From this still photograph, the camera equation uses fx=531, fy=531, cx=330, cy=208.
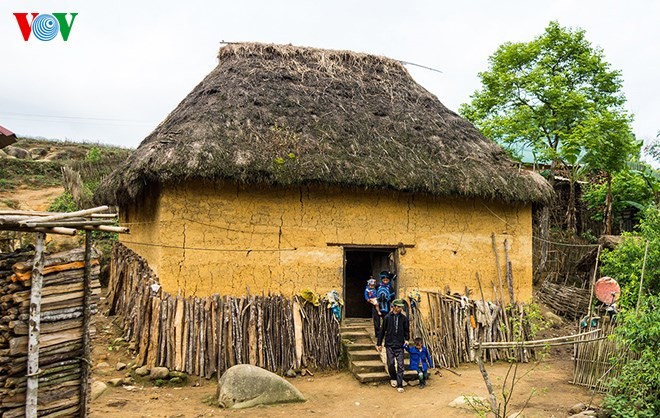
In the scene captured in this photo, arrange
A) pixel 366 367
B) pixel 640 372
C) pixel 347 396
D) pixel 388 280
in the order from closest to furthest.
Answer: pixel 640 372, pixel 347 396, pixel 366 367, pixel 388 280

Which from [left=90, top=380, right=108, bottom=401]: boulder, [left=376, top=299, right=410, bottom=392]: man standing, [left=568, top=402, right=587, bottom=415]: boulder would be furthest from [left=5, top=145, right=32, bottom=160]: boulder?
[left=568, top=402, right=587, bottom=415]: boulder

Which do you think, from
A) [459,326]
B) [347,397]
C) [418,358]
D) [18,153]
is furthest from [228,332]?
[18,153]

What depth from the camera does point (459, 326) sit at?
30.0ft

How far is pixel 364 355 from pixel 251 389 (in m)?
2.31

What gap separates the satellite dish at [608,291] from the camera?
7.69 m

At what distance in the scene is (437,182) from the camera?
9336mm

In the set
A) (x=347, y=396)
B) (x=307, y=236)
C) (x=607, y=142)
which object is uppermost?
(x=607, y=142)

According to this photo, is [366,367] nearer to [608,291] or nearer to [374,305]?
[374,305]

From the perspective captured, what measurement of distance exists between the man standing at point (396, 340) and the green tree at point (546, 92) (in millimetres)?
11081

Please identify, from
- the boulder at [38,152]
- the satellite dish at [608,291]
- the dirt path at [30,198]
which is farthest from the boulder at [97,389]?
the boulder at [38,152]

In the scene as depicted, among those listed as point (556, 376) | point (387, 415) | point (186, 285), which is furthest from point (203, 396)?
point (556, 376)

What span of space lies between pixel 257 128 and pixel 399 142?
268 cm

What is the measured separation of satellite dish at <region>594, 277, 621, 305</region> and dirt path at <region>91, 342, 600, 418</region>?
1351 mm

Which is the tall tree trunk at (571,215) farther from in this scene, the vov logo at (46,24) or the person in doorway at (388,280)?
the vov logo at (46,24)
